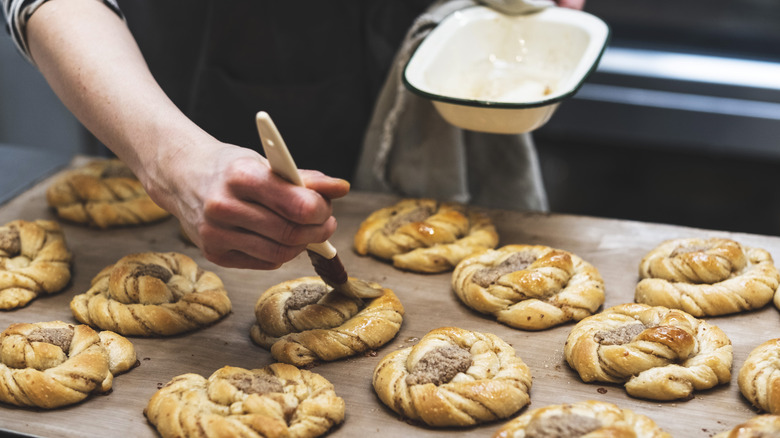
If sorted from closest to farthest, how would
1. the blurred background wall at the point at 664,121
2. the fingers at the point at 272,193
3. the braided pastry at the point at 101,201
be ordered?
the fingers at the point at 272,193, the braided pastry at the point at 101,201, the blurred background wall at the point at 664,121

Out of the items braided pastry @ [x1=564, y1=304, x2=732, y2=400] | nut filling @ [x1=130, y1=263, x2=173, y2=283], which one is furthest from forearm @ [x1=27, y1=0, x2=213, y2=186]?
braided pastry @ [x1=564, y1=304, x2=732, y2=400]

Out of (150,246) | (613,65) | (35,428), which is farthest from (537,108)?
(613,65)

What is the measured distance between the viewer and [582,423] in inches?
70.5

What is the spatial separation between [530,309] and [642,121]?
2970mm

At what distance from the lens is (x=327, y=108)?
3.53 m

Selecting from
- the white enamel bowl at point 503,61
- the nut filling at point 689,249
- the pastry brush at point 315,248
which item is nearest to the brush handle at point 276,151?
the pastry brush at point 315,248

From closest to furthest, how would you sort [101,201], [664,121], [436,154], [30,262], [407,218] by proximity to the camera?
[30,262], [407,218], [101,201], [436,154], [664,121]

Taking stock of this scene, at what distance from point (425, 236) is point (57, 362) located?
4.42ft

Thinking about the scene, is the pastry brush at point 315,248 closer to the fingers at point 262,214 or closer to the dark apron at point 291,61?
the fingers at point 262,214

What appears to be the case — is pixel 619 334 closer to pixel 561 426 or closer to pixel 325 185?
pixel 561 426

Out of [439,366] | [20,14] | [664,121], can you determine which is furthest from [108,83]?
[664,121]

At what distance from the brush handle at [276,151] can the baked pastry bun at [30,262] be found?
1.24 metres

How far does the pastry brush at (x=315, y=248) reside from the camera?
175 centimetres

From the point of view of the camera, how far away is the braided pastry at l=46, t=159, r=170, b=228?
10.2 feet
